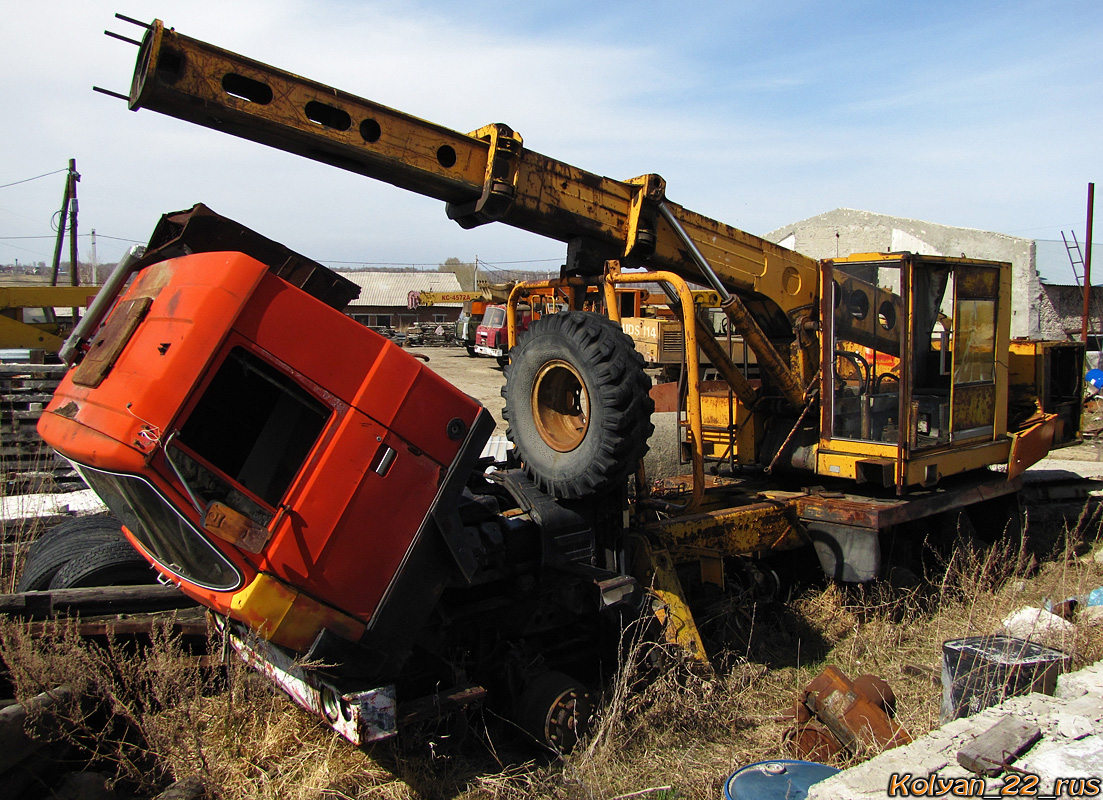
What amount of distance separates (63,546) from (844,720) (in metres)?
4.63

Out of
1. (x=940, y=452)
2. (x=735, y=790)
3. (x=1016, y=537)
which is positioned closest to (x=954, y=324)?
(x=940, y=452)

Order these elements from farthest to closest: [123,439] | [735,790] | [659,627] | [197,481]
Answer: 1. [659,627]
2. [735,790]
3. [197,481]
4. [123,439]

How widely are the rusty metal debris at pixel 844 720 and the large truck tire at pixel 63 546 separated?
13.3ft

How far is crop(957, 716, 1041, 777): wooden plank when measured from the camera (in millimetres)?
3006

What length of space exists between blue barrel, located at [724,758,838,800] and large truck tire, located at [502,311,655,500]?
70.0 inches

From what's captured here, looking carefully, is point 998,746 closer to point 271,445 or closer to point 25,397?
point 271,445

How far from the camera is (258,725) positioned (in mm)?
3682

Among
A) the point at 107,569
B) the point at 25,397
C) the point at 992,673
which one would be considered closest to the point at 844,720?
the point at 992,673

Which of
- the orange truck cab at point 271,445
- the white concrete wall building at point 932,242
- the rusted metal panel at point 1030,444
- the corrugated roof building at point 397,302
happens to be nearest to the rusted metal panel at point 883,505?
the rusted metal panel at point 1030,444

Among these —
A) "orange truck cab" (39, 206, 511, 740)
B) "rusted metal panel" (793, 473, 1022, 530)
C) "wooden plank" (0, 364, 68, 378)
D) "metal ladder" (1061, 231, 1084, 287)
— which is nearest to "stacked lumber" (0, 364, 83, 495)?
"wooden plank" (0, 364, 68, 378)

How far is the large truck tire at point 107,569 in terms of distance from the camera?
4.39 m

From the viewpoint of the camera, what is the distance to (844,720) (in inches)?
158

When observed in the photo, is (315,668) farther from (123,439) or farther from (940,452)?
(940,452)

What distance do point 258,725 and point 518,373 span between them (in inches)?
104
